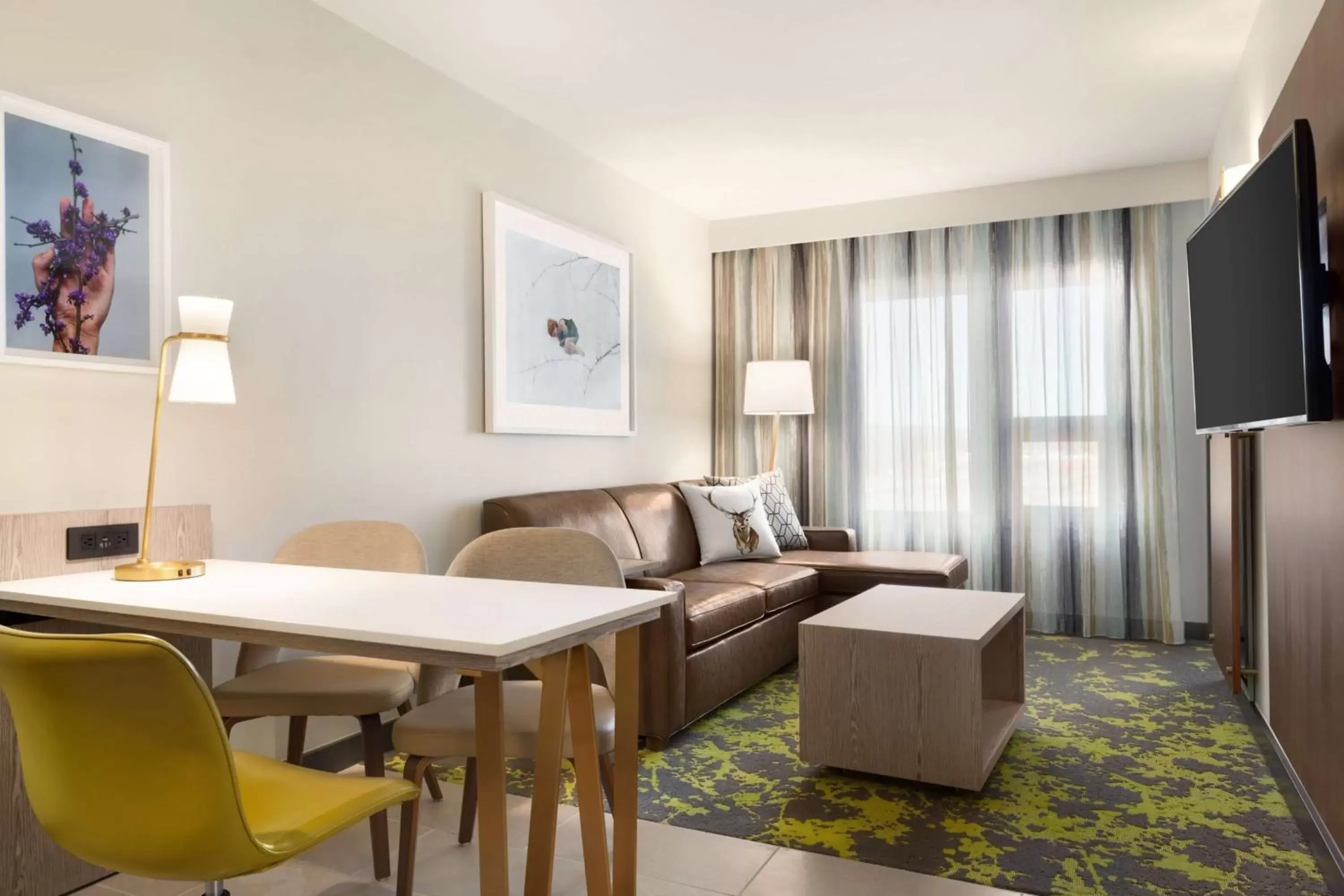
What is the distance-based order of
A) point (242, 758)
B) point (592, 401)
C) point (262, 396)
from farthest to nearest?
point (592, 401)
point (262, 396)
point (242, 758)

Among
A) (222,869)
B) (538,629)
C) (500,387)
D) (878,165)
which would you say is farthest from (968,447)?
(222,869)

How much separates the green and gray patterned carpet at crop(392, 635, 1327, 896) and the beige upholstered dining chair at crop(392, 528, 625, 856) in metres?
0.52

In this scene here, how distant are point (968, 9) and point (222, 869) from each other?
3.24 meters

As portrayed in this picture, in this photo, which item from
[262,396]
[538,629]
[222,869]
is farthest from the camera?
[262,396]

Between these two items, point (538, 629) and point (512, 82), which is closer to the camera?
point (538, 629)

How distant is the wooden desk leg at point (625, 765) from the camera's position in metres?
1.86

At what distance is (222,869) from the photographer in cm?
132

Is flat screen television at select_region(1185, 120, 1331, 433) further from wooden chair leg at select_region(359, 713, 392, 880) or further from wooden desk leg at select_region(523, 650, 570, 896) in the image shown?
wooden chair leg at select_region(359, 713, 392, 880)

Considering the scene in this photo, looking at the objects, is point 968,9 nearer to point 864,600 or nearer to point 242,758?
point 864,600

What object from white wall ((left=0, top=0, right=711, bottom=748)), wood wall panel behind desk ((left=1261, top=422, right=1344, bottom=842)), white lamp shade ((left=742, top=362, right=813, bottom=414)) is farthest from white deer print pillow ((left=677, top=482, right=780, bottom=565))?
wood wall panel behind desk ((left=1261, top=422, right=1344, bottom=842))

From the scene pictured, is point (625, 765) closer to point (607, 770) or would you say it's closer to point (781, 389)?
point (607, 770)

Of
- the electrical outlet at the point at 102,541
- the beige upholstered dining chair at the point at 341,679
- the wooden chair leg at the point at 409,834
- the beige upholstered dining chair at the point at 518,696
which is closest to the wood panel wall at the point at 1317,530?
the beige upholstered dining chair at the point at 518,696

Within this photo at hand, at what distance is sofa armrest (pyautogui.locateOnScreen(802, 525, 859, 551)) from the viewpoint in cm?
526

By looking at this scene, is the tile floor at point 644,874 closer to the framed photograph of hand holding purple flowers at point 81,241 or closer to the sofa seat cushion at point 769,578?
the framed photograph of hand holding purple flowers at point 81,241
